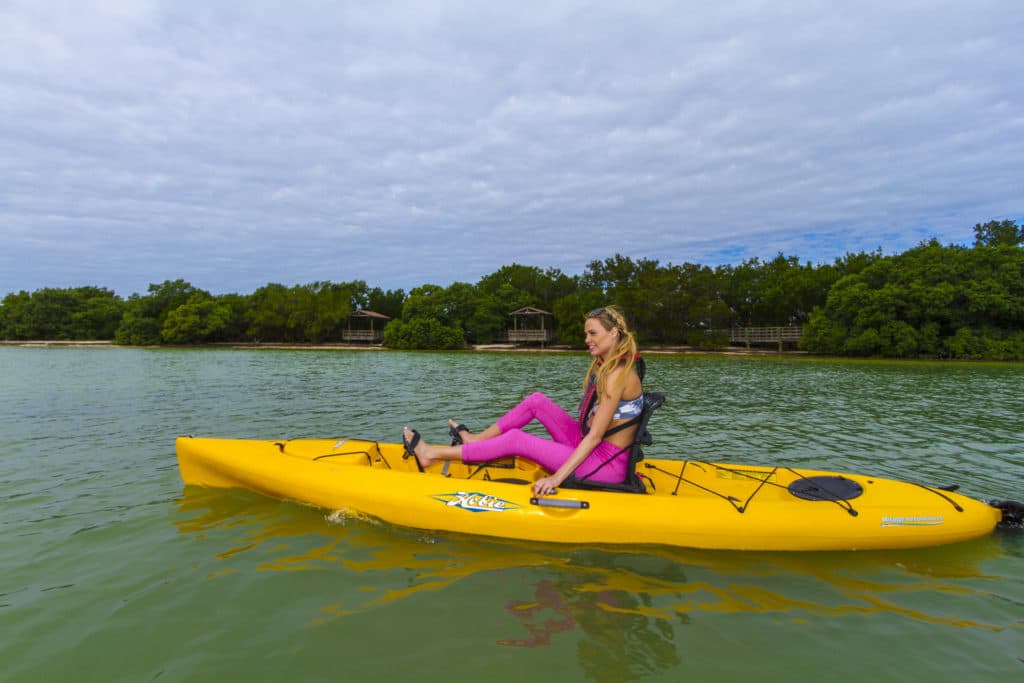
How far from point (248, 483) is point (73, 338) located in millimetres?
83103

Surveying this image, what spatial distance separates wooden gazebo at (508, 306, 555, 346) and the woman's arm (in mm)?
45550

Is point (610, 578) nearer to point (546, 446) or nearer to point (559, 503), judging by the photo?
point (559, 503)

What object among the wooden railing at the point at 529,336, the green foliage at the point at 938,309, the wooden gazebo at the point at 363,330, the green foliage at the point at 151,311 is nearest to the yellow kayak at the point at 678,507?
the green foliage at the point at 938,309

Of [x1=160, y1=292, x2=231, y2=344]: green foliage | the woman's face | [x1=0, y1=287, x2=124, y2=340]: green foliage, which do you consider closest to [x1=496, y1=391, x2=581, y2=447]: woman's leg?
the woman's face

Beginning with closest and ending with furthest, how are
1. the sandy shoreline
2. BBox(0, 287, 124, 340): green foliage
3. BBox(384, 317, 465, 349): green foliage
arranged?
the sandy shoreline < BBox(384, 317, 465, 349): green foliage < BBox(0, 287, 124, 340): green foliage

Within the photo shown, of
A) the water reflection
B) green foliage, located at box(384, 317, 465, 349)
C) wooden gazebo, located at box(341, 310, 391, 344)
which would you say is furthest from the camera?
wooden gazebo, located at box(341, 310, 391, 344)

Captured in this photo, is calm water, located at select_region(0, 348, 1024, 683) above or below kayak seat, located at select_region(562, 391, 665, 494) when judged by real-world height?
below

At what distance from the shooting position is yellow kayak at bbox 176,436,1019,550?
4242 millimetres

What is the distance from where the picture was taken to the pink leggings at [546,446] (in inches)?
177

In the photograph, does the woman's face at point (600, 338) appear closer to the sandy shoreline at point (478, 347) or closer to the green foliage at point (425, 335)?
the sandy shoreline at point (478, 347)

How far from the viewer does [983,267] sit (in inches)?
1320

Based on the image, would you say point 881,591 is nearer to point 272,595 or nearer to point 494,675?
point 494,675

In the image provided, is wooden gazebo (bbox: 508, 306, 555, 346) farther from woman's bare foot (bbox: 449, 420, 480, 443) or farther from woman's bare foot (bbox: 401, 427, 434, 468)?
woman's bare foot (bbox: 401, 427, 434, 468)

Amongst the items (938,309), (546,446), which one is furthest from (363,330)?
(546,446)
